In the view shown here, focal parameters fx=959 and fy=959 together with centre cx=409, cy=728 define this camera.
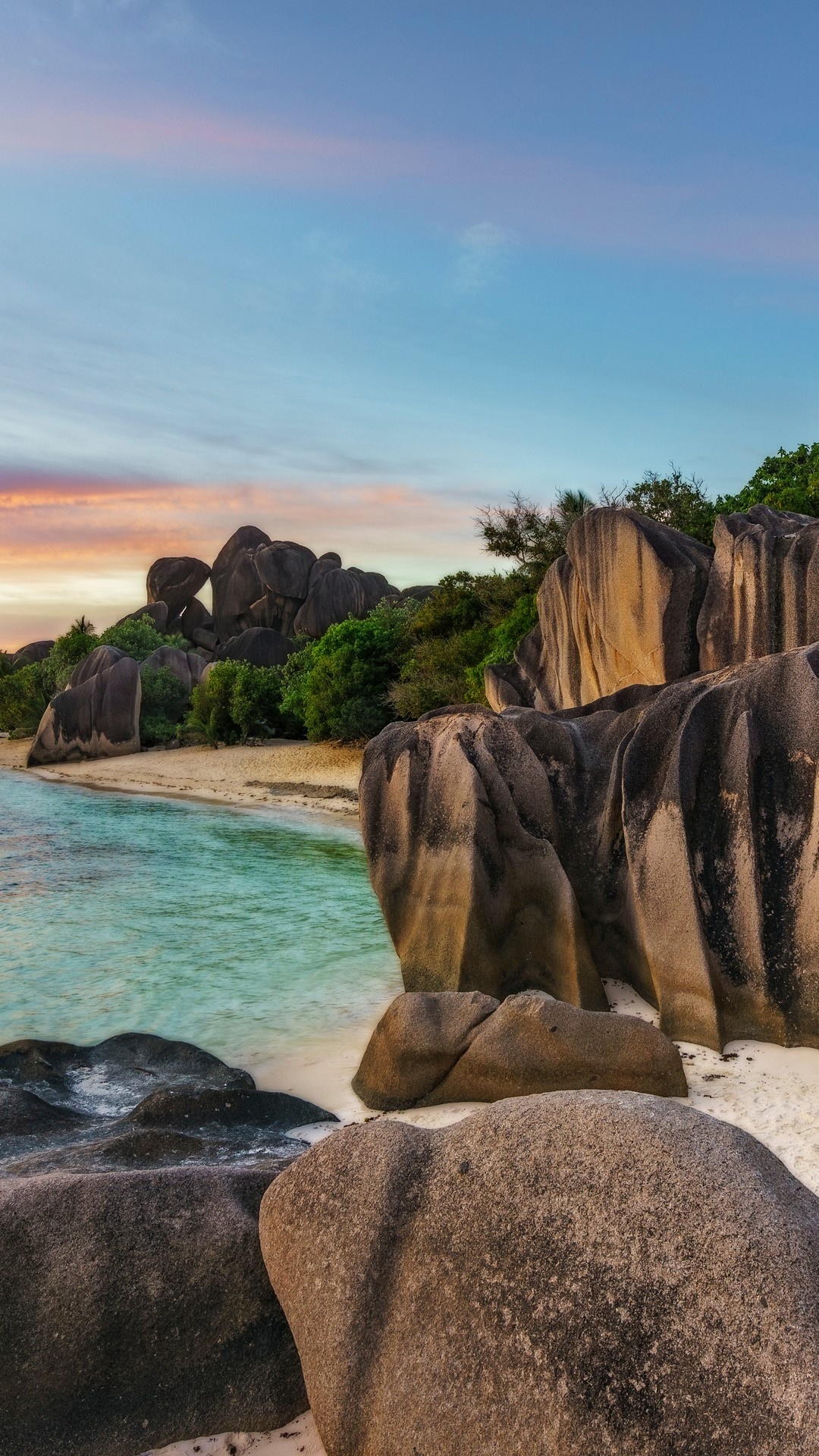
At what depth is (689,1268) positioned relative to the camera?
2479 mm

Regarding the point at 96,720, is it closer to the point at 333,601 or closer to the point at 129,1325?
the point at 333,601

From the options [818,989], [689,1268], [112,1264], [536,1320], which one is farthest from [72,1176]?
[818,989]

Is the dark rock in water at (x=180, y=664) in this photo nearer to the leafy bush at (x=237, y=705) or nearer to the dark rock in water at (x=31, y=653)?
the leafy bush at (x=237, y=705)

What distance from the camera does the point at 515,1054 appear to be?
5695 millimetres

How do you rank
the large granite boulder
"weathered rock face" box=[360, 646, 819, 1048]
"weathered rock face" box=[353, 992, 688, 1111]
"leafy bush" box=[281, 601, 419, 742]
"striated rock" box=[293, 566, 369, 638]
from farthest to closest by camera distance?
"striated rock" box=[293, 566, 369, 638] < "leafy bush" box=[281, 601, 419, 742] < the large granite boulder < "weathered rock face" box=[360, 646, 819, 1048] < "weathered rock face" box=[353, 992, 688, 1111]

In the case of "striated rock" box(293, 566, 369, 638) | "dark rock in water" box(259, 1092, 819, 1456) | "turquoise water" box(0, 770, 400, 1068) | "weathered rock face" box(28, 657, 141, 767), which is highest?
"striated rock" box(293, 566, 369, 638)

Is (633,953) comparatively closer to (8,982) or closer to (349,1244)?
(349,1244)

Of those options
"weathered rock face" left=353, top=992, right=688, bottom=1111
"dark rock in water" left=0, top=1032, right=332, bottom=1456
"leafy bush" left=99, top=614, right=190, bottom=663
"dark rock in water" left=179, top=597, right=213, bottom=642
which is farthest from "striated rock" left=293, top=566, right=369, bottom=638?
"dark rock in water" left=0, top=1032, right=332, bottom=1456

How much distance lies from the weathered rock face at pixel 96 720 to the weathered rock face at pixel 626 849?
30.9m

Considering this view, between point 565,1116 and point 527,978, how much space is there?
4993mm

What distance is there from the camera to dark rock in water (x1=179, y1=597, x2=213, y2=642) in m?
62.6

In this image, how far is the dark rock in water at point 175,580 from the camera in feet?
203

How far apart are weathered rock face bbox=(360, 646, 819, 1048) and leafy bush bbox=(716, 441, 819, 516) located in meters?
18.0

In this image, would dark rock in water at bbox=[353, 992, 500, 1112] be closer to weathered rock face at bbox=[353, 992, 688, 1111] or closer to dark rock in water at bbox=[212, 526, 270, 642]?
weathered rock face at bbox=[353, 992, 688, 1111]
